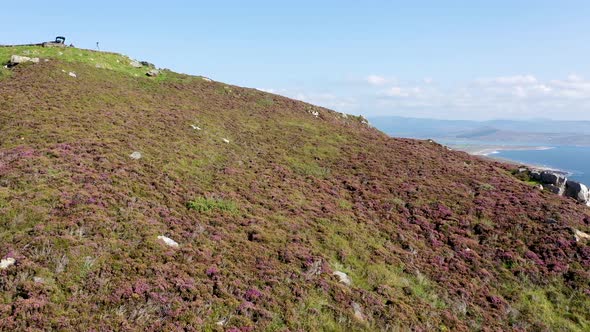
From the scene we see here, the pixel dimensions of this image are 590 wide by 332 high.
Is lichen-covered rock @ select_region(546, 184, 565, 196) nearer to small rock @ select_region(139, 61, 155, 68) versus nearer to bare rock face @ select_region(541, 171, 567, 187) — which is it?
bare rock face @ select_region(541, 171, 567, 187)

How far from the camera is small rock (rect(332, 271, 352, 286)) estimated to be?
1552 centimetres

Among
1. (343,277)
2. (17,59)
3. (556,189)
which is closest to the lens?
(343,277)

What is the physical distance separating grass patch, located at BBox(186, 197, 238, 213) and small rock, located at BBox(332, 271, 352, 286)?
21.8 feet

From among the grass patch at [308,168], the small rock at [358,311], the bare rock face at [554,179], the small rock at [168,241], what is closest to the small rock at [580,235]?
the bare rock face at [554,179]

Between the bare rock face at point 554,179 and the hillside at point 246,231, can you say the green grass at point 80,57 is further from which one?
the bare rock face at point 554,179

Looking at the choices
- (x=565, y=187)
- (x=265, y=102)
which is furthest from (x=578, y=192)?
(x=265, y=102)

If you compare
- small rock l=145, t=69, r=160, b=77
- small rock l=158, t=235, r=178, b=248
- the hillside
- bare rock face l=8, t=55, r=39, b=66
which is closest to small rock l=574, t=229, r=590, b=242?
the hillside

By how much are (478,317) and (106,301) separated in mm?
15247

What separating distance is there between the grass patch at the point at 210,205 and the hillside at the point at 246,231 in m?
0.12

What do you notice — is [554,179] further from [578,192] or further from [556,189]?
[578,192]

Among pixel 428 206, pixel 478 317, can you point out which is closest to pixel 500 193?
pixel 428 206

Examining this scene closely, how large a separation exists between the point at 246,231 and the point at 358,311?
6.62 metres

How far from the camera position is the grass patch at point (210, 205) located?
18.5 metres

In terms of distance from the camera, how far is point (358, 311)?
45.3ft
